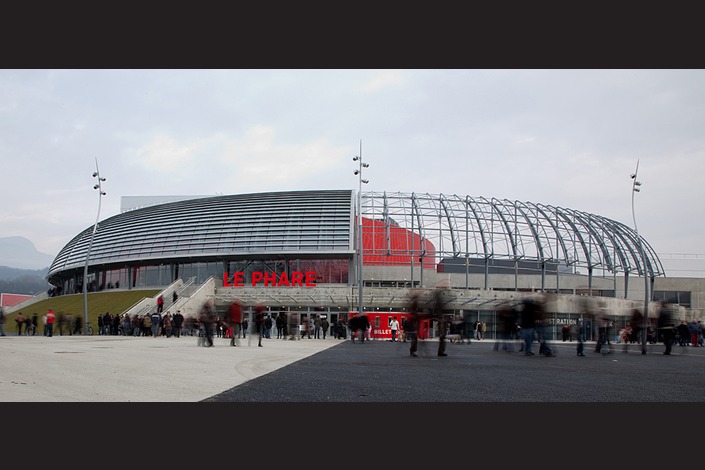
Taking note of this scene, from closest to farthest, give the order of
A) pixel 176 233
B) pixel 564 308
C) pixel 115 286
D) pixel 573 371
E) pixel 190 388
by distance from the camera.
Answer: pixel 190 388 < pixel 573 371 < pixel 564 308 < pixel 176 233 < pixel 115 286

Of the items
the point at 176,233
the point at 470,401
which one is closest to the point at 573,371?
the point at 470,401

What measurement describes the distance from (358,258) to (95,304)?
Result: 23020 mm

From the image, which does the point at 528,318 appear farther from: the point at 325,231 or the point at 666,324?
the point at 325,231

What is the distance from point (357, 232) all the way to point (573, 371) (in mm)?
43624

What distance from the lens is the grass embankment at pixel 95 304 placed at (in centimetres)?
5334

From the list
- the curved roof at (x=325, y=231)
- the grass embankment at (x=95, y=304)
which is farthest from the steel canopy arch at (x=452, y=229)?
the grass embankment at (x=95, y=304)

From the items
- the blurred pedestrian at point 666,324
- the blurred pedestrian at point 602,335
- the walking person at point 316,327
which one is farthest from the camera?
the walking person at point 316,327

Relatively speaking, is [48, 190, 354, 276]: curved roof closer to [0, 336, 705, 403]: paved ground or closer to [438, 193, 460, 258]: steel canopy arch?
[438, 193, 460, 258]: steel canopy arch

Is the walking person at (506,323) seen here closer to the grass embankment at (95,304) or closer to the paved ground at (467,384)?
the paved ground at (467,384)

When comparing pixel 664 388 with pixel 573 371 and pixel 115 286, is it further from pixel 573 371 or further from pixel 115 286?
pixel 115 286

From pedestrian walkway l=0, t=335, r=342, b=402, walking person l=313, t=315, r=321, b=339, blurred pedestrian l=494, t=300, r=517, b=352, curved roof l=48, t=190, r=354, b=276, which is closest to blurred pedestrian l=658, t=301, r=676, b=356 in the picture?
blurred pedestrian l=494, t=300, r=517, b=352

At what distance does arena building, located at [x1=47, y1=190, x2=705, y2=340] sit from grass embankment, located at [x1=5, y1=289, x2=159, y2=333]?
3.39m

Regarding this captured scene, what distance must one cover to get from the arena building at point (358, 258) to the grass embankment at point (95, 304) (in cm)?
339

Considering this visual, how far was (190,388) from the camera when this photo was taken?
1075 cm
